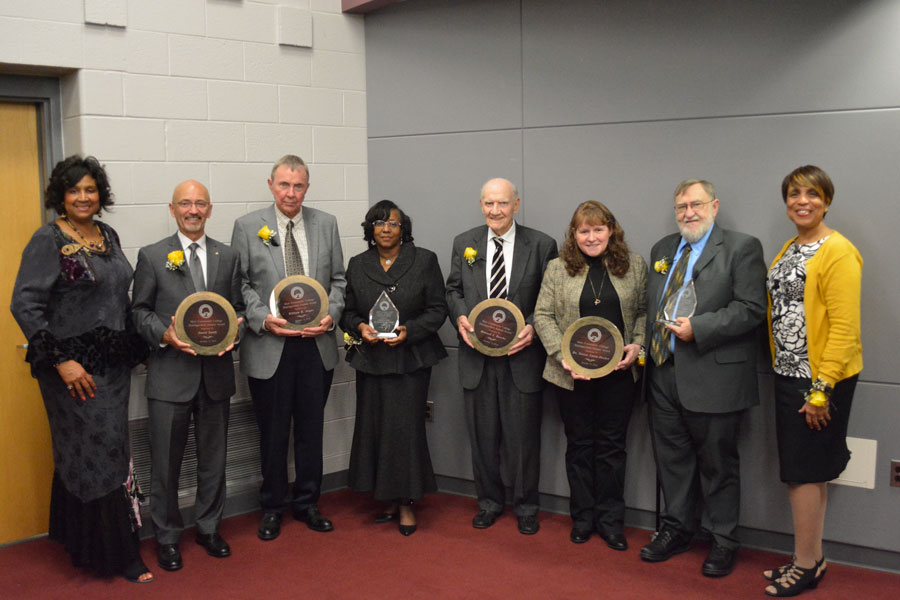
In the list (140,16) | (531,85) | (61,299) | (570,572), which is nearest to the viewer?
(61,299)

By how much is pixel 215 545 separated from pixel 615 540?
72.9 inches

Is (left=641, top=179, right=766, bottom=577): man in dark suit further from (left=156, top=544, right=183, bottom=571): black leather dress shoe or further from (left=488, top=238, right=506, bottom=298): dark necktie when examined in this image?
(left=156, top=544, right=183, bottom=571): black leather dress shoe

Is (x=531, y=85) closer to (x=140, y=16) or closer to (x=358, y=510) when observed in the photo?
(x=140, y=16)

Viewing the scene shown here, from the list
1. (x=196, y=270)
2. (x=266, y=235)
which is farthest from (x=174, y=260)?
(x=266, y=235)

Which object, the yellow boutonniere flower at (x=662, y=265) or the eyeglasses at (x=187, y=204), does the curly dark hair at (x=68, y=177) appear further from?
the yellow boutonniere flower at (x=662, y=265)

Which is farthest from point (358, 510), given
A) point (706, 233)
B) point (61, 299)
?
point (706, 233)

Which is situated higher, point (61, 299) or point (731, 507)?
point (61, 299)

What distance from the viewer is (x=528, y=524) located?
406cm

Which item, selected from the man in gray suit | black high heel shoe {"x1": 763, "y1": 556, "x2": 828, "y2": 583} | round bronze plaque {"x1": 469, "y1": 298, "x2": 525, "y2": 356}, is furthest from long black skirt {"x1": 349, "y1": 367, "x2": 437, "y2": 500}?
black high heel shoe {"x1": 763, "y1": 556, "x2": 828, "y2": 583}

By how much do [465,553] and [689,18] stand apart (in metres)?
2.67

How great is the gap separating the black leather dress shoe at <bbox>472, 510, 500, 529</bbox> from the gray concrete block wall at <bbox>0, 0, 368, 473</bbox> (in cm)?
106

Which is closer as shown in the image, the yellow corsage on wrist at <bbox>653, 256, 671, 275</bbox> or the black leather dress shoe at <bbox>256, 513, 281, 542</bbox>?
the yellow corsage on wrist at <bbox>653, 256, 671, 275</bbox>

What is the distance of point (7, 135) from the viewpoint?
3795 mm

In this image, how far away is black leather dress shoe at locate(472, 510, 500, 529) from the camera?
163 inches
